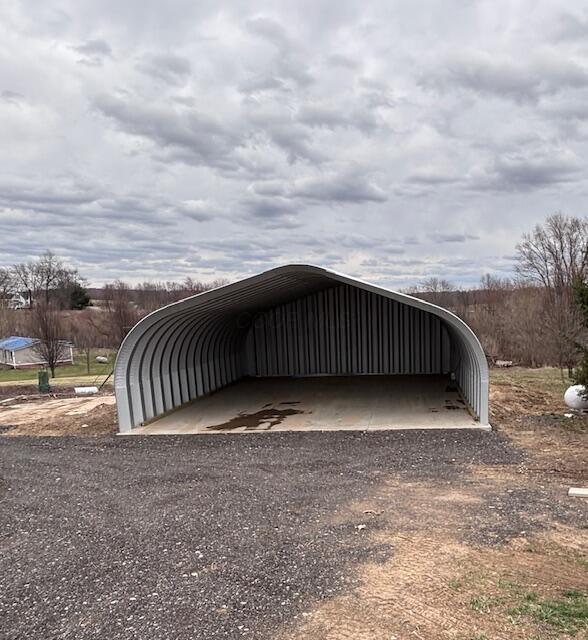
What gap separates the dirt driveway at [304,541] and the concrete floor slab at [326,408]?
142 centimetres

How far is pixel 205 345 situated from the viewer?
14461 millimetres

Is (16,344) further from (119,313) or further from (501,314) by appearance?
(501,314)

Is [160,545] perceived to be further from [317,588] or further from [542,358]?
[542,358]

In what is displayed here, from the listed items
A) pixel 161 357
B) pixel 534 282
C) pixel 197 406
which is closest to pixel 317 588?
pixel 161 357

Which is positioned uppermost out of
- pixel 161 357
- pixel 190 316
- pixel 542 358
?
pixel 190 316

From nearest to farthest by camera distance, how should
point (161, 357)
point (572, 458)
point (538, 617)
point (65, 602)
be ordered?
point (538, 617), point (65, 602), point (572, 458), point (161, 357)

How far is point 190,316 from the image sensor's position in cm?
1186

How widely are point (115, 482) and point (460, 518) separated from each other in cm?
450

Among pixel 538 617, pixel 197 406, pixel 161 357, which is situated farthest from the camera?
pixel 197 406

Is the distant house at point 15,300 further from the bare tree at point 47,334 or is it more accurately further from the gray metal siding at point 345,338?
the gray metal siding at point 345,338

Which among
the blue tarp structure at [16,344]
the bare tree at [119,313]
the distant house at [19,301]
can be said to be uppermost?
the distant house at [19,301]

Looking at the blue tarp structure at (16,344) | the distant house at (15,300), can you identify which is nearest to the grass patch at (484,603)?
the blue tarp structure at (16,344)

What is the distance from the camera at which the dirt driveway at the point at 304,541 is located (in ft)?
12.2

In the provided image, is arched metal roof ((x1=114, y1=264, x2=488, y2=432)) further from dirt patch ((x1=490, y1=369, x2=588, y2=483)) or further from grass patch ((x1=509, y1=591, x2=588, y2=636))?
grass patch ((x1=509, y1=591, x2=588, y2=636))
